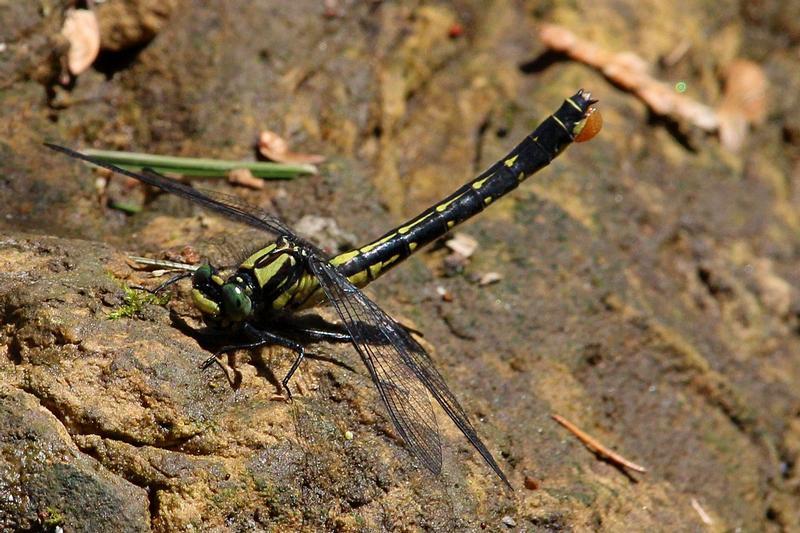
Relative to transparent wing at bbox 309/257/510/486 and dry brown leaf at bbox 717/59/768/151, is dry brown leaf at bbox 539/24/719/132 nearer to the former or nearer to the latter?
dry brown leaf at bbox 717/59/768/151

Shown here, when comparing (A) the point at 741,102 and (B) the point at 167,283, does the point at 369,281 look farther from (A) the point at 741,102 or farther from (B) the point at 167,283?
(A) the point at 741,102

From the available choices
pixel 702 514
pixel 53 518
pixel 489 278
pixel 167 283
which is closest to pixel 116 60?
pixel 167 283

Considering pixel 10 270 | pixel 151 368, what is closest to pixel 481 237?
pixel 151 368

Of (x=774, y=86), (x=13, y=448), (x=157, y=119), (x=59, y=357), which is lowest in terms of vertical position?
(x=13, y=448)

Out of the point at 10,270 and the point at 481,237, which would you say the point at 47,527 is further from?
the point at 481,237

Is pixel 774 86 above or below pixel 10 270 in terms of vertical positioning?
above

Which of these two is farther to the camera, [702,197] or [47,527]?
[702,197]

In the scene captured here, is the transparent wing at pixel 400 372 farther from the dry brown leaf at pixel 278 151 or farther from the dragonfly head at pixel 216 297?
the dry brown leaf at pixel 278 151

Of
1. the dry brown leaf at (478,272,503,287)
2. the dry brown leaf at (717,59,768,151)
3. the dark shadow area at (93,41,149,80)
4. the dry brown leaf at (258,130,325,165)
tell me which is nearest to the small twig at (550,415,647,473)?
the dry brown leaf at (478,272,503,287)
